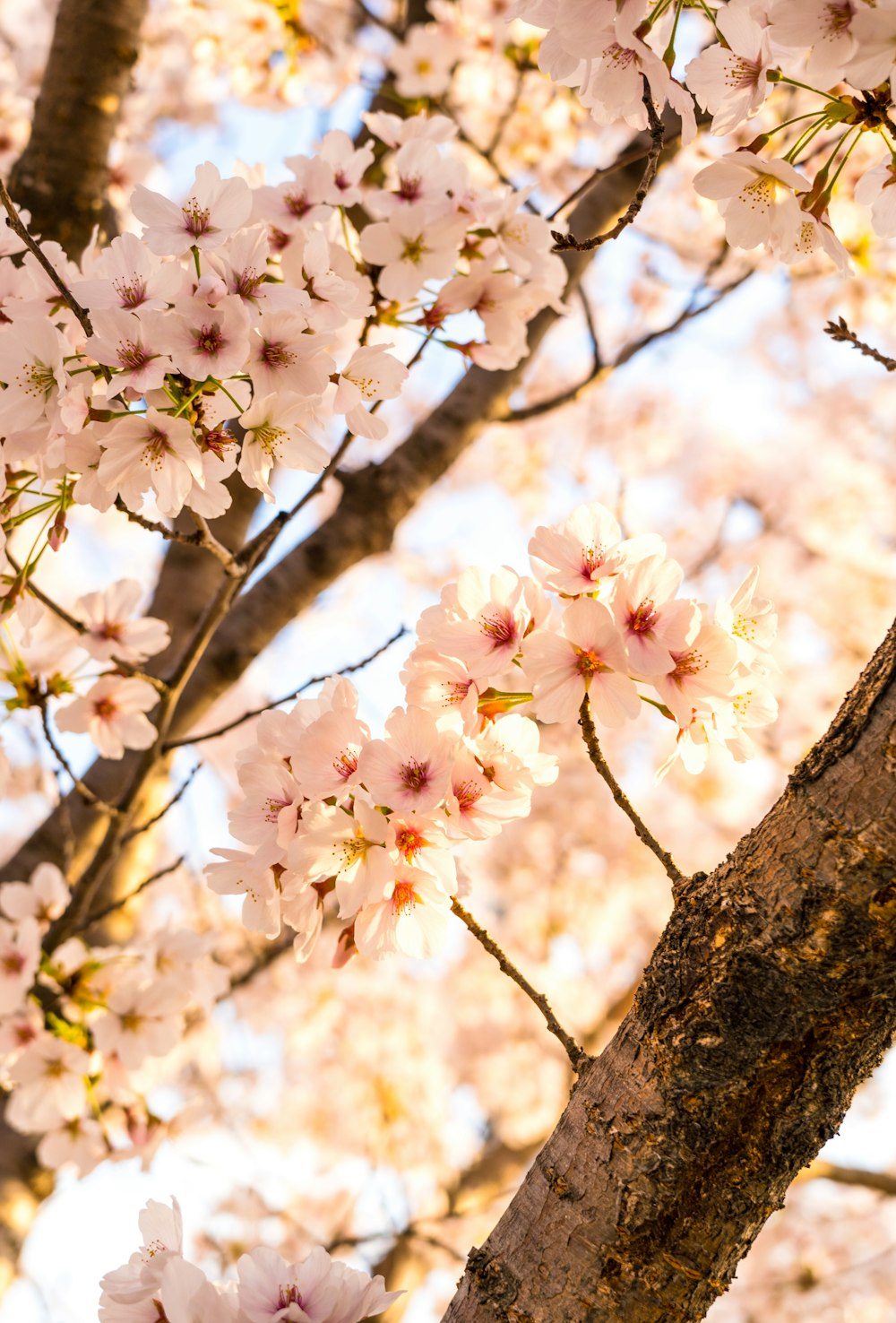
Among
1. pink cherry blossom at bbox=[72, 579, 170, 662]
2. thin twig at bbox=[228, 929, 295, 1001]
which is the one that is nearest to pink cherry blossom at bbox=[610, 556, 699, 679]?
pink cherry blossom at bbox=[72, 579, 170, 662]

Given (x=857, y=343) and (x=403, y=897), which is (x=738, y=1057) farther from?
(x=857, y=343)

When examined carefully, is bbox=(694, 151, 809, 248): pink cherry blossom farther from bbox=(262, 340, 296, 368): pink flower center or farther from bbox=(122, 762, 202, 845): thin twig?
bbox=(122, 762, 202, 845): thin twig

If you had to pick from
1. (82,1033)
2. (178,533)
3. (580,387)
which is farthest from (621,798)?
(580,387)

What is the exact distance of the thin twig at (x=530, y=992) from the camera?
89 cm

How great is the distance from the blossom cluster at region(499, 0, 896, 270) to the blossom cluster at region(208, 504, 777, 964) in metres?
0.36

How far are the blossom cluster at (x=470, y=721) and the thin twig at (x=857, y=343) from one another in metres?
0.26

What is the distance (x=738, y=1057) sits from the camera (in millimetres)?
732

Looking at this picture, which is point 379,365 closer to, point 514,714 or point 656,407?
point 514,714

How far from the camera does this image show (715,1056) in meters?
0.74

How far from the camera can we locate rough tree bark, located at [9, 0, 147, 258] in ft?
7.62

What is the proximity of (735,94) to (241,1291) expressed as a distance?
1.24 meters

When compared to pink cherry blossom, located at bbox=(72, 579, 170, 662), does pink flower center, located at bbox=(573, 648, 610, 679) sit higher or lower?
lower

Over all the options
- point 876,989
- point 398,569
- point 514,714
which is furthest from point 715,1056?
point 398,569

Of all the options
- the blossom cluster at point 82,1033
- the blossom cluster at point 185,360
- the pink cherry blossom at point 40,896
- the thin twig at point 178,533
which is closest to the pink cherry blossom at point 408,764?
the blossom cluster at point 185,360
